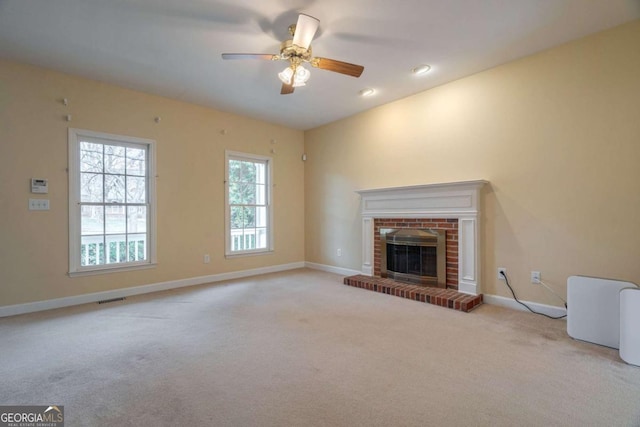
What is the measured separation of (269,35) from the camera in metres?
2.81

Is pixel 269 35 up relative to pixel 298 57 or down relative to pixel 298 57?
up

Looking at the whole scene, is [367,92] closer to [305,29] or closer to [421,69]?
[421,69]

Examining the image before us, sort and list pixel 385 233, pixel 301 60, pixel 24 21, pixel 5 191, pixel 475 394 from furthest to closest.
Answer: pixel 385 233 → pixel 5 191 → pixel 301 60 → pixel 24 21 → pixel 475 394

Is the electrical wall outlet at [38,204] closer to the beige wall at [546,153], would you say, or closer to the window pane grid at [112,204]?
the window pane grid at [112,204]

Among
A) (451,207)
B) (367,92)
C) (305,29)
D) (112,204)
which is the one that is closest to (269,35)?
(305,29)

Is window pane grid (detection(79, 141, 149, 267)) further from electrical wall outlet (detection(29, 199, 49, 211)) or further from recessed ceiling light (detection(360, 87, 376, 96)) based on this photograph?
recessed ceiling light (detection(360, 87, 376, 96))

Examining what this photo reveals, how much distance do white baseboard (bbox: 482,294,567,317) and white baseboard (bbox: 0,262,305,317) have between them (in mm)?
3506

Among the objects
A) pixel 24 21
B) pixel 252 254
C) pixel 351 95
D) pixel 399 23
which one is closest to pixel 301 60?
pixel 399 23

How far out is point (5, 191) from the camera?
3193 mm

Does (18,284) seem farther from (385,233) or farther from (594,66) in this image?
(594,66)

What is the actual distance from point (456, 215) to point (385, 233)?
113cm

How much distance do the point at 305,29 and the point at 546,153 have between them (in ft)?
8.99

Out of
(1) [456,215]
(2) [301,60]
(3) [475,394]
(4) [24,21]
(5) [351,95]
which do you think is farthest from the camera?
(5) [351,95]

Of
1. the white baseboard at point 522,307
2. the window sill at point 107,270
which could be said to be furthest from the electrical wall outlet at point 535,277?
the window sill at point 107,270
